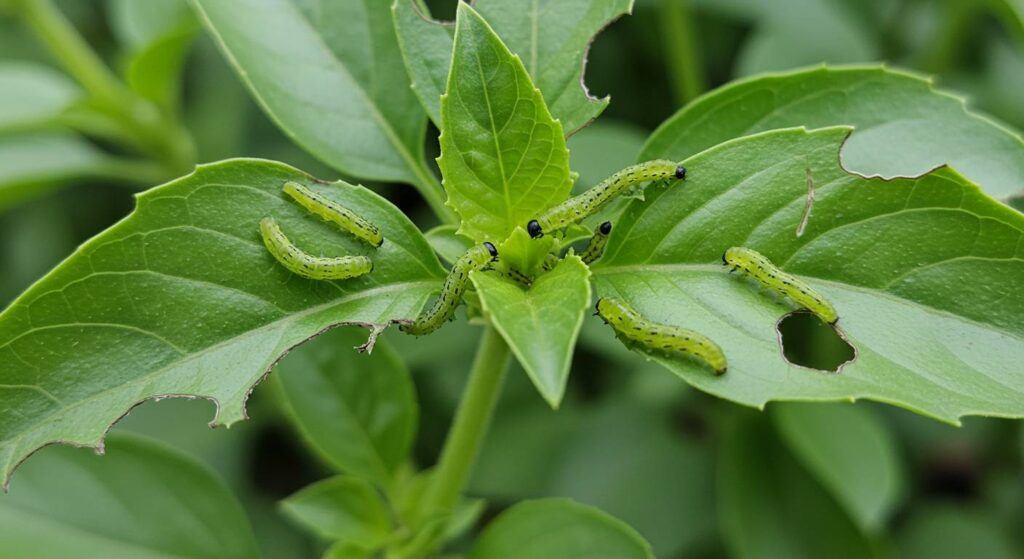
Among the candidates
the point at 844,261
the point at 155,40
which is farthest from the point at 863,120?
the point at 155,40

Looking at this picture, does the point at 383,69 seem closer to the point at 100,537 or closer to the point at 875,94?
the point at 875,94

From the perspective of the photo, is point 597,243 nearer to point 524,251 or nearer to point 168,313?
point 524,251

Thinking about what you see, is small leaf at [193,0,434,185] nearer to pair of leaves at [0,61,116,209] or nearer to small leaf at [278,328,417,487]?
small leaf at [278,328,417,487]

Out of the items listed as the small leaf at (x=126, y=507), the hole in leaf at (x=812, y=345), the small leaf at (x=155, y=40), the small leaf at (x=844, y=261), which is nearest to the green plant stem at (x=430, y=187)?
the small leaf at (x=844, y=261)

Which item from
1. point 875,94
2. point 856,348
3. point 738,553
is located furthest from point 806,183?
point 738,553

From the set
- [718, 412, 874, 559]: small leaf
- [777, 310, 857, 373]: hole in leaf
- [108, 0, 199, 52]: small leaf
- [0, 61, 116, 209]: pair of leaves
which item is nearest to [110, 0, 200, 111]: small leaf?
[108, 0, 199, 52]: small leaf
